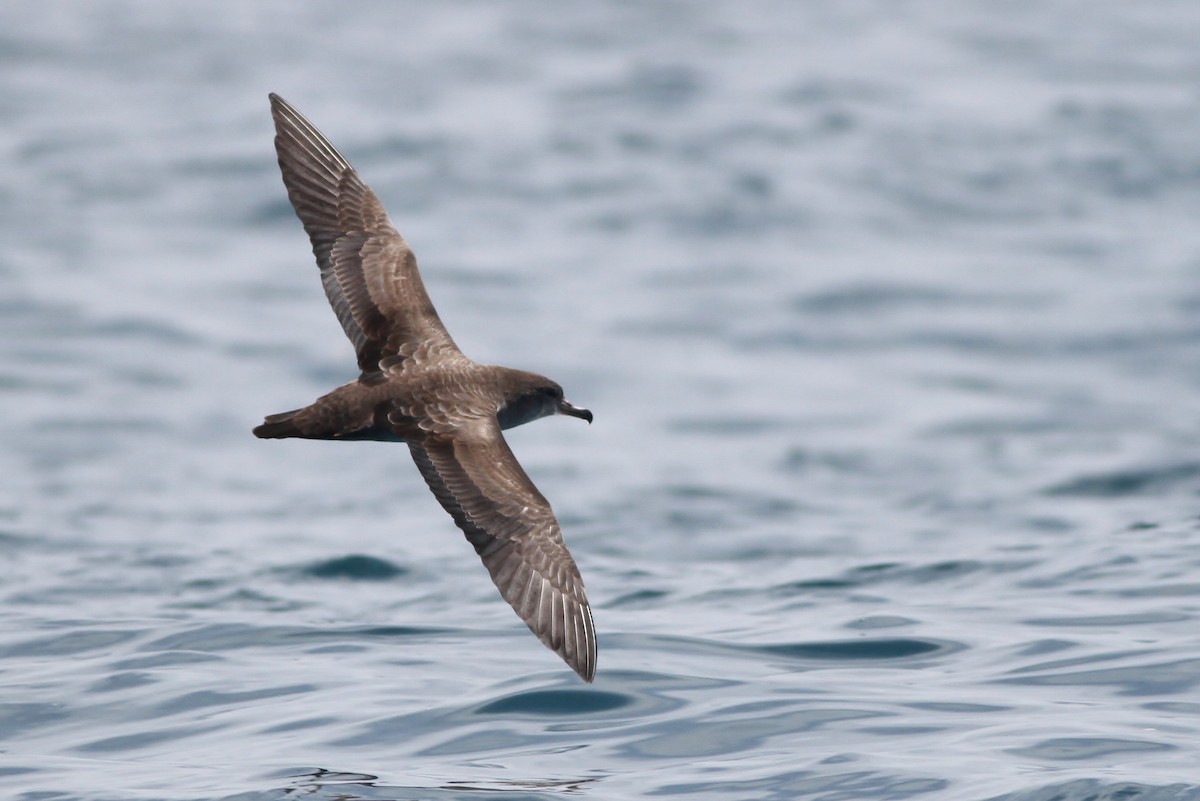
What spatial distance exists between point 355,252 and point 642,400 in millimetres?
7334

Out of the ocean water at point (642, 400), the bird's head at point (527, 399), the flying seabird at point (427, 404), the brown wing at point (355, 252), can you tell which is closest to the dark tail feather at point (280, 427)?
the flying seabird at point (427, 404)

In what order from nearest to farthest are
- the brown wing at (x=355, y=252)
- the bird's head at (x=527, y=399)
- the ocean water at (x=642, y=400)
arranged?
the ocean water at (x=642, y=400)
the bird's head at (x=527, y=399)
the brown wing at (x=355, y=252)

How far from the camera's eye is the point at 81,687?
829 cm

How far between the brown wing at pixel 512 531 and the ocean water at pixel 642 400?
23.0 inches

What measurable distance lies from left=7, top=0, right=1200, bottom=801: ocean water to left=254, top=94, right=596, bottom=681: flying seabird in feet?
2.41

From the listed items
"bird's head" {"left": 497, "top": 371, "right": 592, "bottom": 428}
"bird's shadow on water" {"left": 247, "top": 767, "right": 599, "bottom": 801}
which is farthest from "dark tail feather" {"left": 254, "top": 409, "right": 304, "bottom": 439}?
"bird's shadow on water" {"left": 247, "top": 767, "right": 599, "bottom": 801}

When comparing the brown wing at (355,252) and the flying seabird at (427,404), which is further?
the brown wing at (355,252)

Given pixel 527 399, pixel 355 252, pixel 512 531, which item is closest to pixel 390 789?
pixel 512 531

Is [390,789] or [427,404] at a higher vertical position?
[427,404]

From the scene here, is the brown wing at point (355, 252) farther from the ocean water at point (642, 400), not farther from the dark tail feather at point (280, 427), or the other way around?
the ocean water at point (642, 400)

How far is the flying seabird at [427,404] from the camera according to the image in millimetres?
7070

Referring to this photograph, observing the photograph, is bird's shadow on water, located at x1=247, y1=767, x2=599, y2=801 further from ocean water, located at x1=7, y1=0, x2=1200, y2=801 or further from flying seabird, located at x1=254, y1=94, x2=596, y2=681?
flying seabird, located at x1=254, y1=94, x2=596, y2=681

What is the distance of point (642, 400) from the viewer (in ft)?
51.4

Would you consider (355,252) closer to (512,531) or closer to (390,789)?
(512,531)
